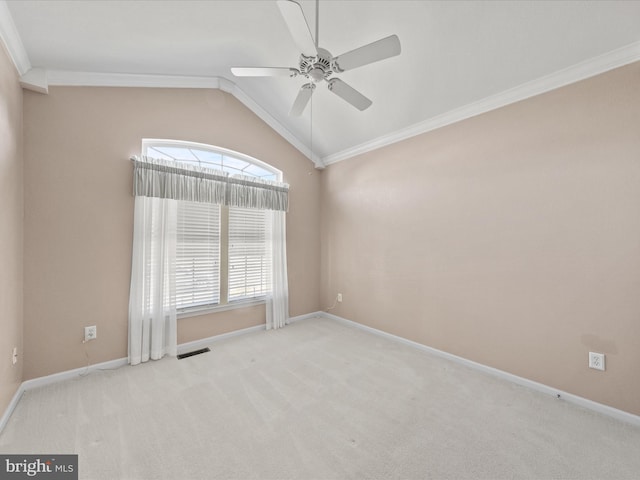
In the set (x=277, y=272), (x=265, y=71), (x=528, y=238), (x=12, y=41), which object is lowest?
(x=277, y=272)

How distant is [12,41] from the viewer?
6.45 feet

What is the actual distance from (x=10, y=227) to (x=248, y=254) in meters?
2.21

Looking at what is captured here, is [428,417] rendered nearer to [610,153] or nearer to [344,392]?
[344,392]

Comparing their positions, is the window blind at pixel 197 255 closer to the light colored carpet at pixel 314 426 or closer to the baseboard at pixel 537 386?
the light colored carpet at pixel 314 426

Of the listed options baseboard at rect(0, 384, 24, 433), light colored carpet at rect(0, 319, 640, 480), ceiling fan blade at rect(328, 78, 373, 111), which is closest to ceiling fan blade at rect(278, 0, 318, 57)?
ceiling fan blade at rect(328, 78, 373, 111)

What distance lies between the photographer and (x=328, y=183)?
4492mm

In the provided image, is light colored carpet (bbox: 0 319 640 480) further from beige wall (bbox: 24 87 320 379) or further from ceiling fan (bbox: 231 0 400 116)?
ceiling fan (bbox: 231 0 400 116)

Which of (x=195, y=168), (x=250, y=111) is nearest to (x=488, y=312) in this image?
(x=195, y=168)

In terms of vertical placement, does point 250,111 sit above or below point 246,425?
above

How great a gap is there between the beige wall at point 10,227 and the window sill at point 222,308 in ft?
4.29

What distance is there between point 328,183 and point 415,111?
1.81 meters

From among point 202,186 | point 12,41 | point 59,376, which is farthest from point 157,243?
point 12,41
